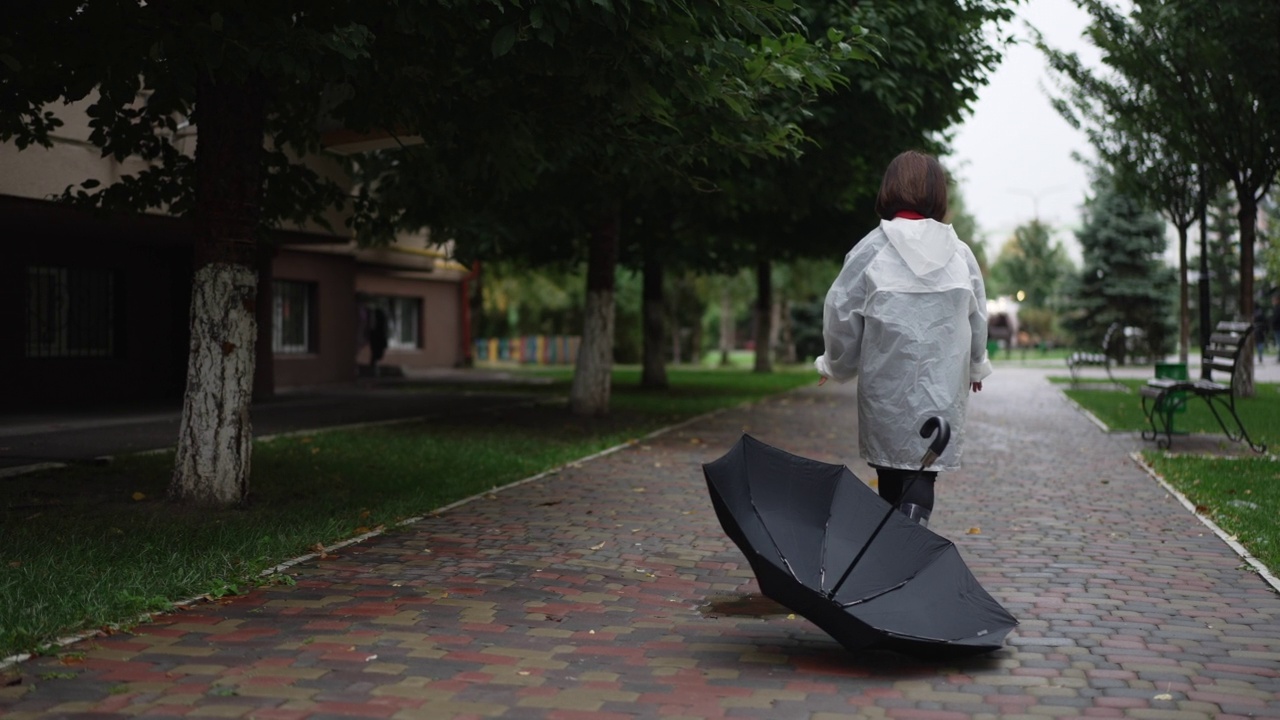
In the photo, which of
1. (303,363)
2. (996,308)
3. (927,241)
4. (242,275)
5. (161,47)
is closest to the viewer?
(927,241)

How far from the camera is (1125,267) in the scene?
143 ft

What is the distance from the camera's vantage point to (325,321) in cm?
2561

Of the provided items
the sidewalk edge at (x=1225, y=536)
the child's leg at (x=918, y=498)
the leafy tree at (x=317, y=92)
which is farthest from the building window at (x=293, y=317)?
the child's leg at (x=918, y=498)

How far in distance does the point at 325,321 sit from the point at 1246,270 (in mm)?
17621

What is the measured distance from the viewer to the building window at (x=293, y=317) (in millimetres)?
24781

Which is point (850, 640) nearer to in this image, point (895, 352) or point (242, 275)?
point (895, 352)

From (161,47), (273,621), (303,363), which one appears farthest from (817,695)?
(303,363)

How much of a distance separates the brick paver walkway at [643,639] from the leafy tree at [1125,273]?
37.0m

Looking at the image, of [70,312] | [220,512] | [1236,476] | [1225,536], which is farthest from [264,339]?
[1225,536]

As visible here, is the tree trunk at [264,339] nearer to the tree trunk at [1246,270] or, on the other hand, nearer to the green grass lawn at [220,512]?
the green grass lawn at [220,512]

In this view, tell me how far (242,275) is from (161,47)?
1921mm

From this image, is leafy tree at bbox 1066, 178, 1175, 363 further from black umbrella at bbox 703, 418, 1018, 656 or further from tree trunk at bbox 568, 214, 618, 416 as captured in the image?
black umbrella at bbox 703, 418, 1018, 656

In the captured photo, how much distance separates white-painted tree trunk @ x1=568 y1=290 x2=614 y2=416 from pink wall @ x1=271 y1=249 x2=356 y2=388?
9.52 meters

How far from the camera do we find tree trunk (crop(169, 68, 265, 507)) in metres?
8.02
